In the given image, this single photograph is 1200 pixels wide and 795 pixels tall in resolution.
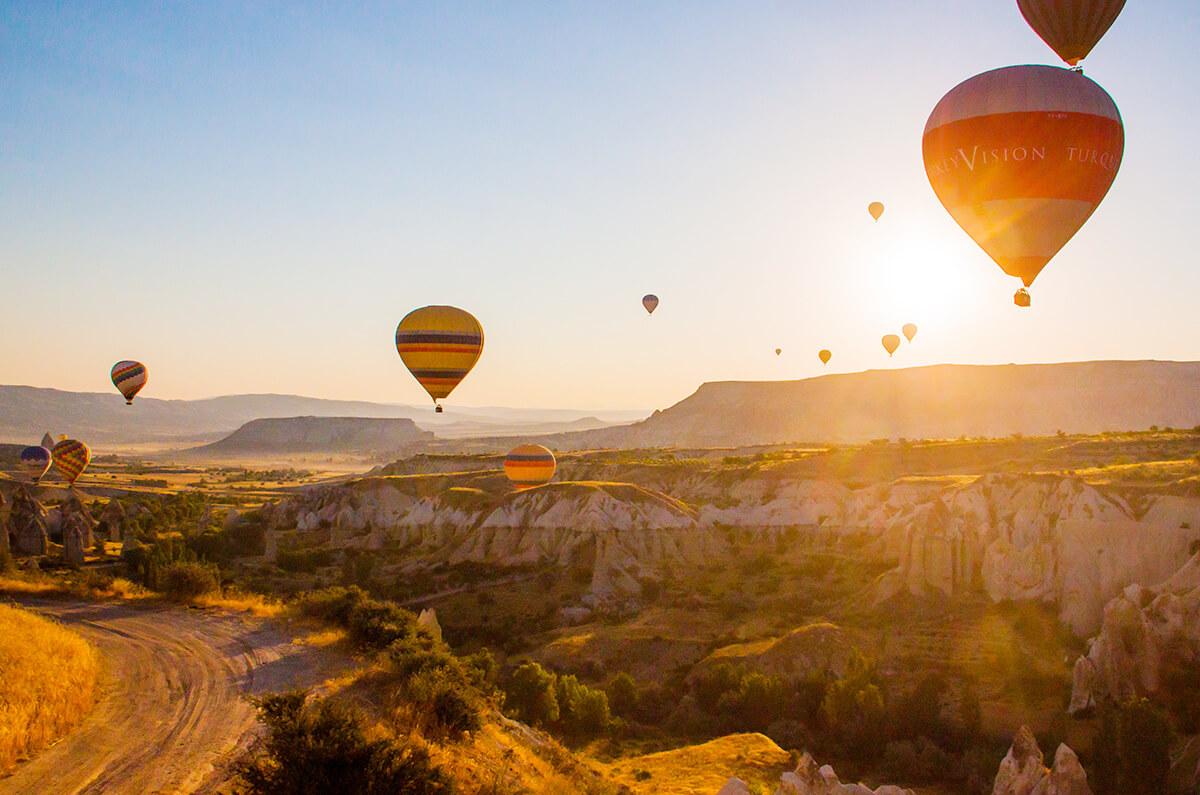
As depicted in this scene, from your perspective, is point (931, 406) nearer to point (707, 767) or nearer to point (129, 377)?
point (129, 377)

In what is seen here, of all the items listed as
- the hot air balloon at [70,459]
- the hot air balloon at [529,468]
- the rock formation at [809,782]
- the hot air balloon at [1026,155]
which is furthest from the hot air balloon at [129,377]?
the rock formation at [809,782]

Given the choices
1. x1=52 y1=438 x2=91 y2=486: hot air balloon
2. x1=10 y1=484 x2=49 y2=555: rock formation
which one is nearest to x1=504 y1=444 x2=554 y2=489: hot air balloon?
x1=10 y1=484 x2=49 y2=555: rock formation

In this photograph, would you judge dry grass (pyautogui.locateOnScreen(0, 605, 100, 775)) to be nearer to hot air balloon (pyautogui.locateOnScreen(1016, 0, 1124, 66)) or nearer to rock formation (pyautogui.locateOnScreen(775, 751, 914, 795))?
rock formation (pyautogui.locateOnScreen(775, 751, 914, 795))

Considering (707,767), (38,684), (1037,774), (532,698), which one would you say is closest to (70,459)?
(532,698)

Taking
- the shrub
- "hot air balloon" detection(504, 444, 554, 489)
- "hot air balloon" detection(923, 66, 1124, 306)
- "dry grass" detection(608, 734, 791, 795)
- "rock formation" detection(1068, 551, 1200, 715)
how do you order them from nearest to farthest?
1. "dry grass" detection(608, 734, 791, 795)
2. the shrub
3. "rock formation" detection(1068, 551, 1200, 715)
4. "hot air balloon" detection(923, 66, 1124, 306)
5. "hot air balloon" detection(504, 444, 554, 489)

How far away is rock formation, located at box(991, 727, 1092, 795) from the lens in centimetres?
1717

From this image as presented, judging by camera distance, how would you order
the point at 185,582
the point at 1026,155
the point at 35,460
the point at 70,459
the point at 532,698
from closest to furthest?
the point at 185,582 < the point at 1026,155 < the point at 532,698 < the point at 70,459 < the point at 35,460

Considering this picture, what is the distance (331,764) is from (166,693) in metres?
6.21

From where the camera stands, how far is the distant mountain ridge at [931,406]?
5394 inches

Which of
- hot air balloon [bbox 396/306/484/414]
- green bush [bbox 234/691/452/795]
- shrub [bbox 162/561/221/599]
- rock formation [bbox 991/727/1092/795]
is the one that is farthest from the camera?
hot air balloon [bbox 396/306/484/414]

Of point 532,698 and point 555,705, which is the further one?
point 532,698

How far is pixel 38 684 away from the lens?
48.1 feet

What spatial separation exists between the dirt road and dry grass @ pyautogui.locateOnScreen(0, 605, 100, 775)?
26 centimetres

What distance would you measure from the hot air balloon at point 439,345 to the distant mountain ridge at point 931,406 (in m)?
100
